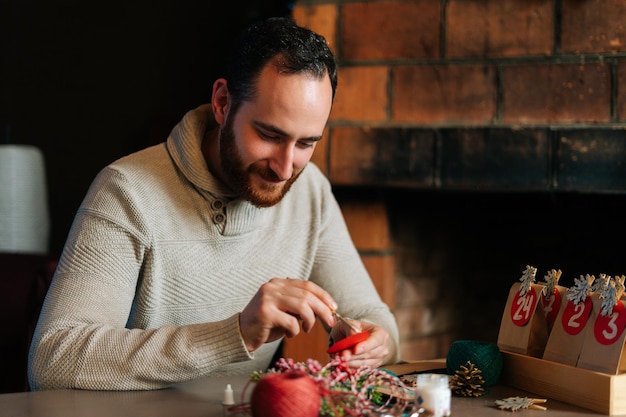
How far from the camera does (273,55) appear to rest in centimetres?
157

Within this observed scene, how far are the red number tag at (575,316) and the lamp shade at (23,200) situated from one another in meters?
1.83

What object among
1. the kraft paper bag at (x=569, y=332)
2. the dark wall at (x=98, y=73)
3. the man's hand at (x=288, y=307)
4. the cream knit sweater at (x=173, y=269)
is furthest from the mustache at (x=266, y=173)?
the dark wall at (x=98, y=73)

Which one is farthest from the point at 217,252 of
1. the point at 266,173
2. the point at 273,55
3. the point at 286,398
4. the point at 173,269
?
the point at 286,398

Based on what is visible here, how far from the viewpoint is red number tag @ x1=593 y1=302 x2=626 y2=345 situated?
1.21 m

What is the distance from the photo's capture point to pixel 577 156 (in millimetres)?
1943

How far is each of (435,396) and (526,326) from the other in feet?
1.18

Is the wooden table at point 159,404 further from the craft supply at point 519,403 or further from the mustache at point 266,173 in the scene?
the mustache at point 266,173

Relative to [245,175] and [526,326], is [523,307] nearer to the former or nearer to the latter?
[526,326]

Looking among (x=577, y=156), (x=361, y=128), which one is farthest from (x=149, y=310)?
A: (x=577, y=156)

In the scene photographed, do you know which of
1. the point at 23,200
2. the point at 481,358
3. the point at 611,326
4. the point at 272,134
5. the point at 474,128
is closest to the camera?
the point at 611,326

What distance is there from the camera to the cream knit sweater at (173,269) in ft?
4.43

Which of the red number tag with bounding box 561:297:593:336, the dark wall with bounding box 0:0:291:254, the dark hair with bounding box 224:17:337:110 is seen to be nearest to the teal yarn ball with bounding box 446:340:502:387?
the red number tag with bounding box 561:297:593:336

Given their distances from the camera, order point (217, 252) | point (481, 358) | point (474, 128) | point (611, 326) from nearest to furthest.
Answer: point (611, 326), point (481, 358), point (217, 252), point (474, 128)

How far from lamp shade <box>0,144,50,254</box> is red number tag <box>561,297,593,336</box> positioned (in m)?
1.83
